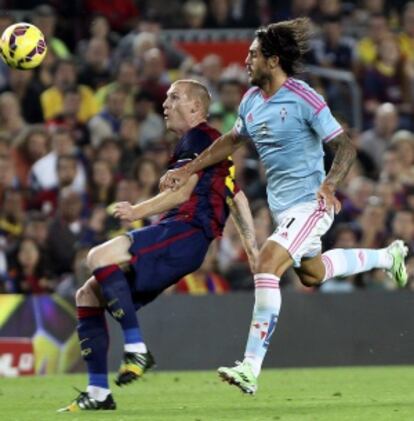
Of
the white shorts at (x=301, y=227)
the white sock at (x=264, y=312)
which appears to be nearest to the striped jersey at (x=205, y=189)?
the white shorts at (x=301, y=227)

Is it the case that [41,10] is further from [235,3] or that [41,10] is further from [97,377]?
[97,377]

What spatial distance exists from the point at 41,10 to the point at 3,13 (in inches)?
26.0

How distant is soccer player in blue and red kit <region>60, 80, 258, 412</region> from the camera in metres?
8.76

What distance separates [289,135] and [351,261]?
124cm

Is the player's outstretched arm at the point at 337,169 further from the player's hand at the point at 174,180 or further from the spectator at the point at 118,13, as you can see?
the spectator at the point at 118,13

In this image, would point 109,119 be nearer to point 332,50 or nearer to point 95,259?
point 332,50

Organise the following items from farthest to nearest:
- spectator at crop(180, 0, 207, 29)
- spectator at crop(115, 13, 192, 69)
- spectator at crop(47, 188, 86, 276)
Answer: spectator at crop(180, 0, 207, 29), spectator at crop(115, 13, 192, 69), spectator at crop(47, 188, 86, 276)

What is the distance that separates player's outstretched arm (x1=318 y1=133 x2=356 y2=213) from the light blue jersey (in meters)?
0.12

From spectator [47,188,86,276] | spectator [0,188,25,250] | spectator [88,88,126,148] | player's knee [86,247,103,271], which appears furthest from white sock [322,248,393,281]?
spectator [88,88,126,148]

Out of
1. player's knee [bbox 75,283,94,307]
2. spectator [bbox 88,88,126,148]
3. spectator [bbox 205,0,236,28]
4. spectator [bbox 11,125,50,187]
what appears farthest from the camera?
spectator [bbox 205,0,236,28]

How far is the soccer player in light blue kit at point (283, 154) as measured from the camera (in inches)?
355

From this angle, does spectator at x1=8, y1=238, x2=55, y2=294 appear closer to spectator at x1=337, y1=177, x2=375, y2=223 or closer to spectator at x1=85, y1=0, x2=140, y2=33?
spectator at x1=337, y1=177, x2=375, y2=223

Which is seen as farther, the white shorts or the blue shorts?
the white shorts

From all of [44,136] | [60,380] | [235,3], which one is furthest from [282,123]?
[235,3]
